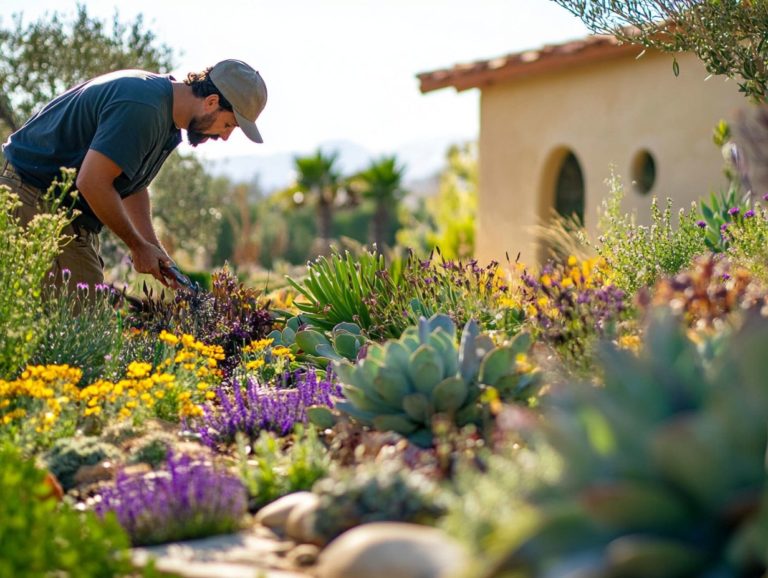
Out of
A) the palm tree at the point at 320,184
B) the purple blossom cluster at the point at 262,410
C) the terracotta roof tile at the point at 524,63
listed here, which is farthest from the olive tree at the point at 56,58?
the palm tree at the point at 320,184

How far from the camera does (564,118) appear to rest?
13.2m

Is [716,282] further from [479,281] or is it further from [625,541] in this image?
[625,541]

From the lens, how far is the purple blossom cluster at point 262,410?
4348 mm

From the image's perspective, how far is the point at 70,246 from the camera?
19.6 ft

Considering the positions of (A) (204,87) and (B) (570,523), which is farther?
(A) (204,87)

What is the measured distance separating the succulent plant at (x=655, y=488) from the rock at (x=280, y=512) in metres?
1.13

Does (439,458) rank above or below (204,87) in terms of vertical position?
below

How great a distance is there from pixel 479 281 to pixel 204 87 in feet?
6.10

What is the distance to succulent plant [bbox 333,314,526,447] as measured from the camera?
3.82 m

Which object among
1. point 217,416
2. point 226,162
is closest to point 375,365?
point 217,416

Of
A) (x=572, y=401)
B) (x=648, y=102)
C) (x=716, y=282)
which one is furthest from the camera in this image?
(x=648, y=102)

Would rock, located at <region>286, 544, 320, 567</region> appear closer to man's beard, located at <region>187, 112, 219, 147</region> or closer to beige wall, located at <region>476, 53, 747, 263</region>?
man's beard, located at <region>187, 112, 219, 147</region>

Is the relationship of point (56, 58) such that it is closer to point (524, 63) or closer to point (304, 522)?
point (524, 63)

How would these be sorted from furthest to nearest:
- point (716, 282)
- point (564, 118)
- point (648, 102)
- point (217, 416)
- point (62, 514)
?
point (564, 118)
point (648, 102)
point (716, 282)
point (217, 416)
point (62, 514)
